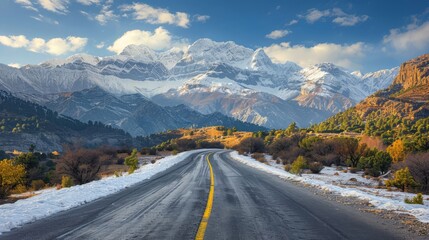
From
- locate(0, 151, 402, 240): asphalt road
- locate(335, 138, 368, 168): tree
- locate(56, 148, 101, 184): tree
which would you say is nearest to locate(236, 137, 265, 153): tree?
locate(335, 138, 368, 168): tree

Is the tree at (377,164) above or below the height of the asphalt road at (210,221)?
above

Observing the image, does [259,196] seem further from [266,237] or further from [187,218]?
[266,237]

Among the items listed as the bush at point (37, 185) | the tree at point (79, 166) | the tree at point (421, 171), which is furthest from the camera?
the bush at point (37, 185)

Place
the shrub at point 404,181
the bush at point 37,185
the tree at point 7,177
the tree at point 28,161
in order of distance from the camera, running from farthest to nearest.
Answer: the tree at point 28,161 → the bush at point 37,185 → the tree at point 7,177 → the shrub at point 404,181

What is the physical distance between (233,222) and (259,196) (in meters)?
4.86

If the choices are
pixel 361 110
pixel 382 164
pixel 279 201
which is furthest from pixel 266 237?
pixel 361 110

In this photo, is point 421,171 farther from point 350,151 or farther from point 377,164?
point 350,151

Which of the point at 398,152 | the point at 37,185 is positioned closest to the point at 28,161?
the point at 37,185

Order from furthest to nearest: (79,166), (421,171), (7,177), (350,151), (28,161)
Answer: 1. (28,161)
2. (350,151)
3. (79,166)
4. (7,177)
5. (421,171)

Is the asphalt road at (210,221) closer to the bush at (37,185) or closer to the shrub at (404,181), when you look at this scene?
the shrub at (404,181)

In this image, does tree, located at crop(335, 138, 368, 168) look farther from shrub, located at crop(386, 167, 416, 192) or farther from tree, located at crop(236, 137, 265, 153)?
tree, located at crop(236, 137, 265, 153)

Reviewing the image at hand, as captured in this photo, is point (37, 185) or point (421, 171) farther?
→ point (37, 185)

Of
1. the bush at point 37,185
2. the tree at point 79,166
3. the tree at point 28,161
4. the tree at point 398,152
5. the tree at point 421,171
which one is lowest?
the bush at point 37,185

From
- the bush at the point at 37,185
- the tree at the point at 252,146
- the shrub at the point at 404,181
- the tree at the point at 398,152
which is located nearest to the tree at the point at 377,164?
the tree at the point at 398,152
